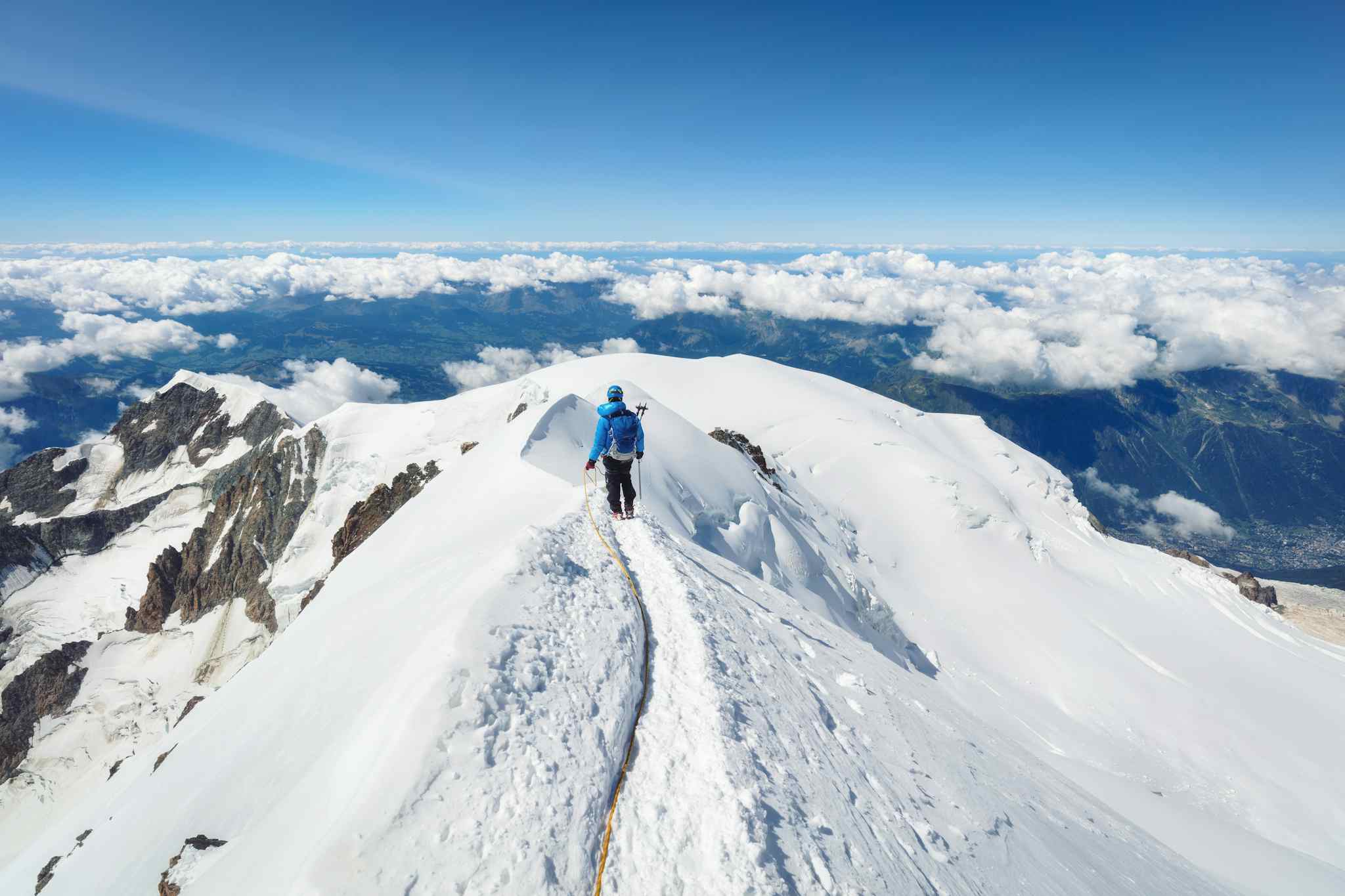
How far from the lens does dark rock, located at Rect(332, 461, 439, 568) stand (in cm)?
5319

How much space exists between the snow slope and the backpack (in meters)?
2.50

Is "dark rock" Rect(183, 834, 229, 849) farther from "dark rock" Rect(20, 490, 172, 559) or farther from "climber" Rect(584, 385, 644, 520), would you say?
"dark rock" Rect(20, 490, 172, 559)

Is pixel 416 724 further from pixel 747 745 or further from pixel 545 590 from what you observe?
pixel 747 745

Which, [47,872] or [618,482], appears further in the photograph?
[47,872]

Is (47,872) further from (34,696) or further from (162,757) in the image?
(34,696)

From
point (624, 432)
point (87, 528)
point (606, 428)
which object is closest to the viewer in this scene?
point (606, 428)

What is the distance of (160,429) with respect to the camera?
383 feet

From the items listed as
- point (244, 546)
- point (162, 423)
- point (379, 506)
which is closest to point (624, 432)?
point (379, 506)

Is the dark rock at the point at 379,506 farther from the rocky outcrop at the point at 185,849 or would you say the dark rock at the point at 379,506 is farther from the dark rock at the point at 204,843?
the dark rock at the point at 204,843

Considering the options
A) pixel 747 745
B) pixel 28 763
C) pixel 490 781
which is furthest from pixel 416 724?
pixel 28 763

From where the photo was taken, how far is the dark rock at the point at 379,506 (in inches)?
2094

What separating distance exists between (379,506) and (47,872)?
4037 centimetres

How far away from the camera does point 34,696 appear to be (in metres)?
68.2

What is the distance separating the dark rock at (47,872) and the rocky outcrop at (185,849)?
11828 mm
